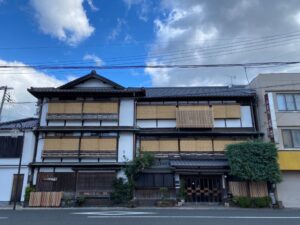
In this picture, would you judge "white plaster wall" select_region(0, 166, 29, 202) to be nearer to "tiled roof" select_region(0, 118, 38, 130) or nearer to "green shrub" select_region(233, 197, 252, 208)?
"tiled roof" select_region(0, 118, 38, 130)

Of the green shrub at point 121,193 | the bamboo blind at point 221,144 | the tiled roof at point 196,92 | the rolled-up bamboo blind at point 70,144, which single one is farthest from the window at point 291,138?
the rolled-up bamboo blind at point 70,144

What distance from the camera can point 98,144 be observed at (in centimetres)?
2011

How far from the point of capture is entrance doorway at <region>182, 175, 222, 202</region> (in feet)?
61.8

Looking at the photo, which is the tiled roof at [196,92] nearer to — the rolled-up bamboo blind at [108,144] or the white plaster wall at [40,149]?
the rolled-up bamboo blind at [108,144]

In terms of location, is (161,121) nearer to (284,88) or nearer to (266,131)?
(266,131)

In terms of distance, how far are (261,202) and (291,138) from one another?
5.64 meters

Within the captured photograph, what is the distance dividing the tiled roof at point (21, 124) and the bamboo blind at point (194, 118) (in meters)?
12.0

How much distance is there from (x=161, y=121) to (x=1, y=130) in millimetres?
13126

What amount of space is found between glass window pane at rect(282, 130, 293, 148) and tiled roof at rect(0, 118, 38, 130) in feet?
64.9

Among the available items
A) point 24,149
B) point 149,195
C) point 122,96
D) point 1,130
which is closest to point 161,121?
point 122,96

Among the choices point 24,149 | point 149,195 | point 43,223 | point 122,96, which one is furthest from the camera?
point 122,96

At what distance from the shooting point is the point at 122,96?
848 inches

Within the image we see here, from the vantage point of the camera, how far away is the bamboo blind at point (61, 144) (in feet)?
65.6

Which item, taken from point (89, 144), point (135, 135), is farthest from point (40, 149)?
point (135, 135)
